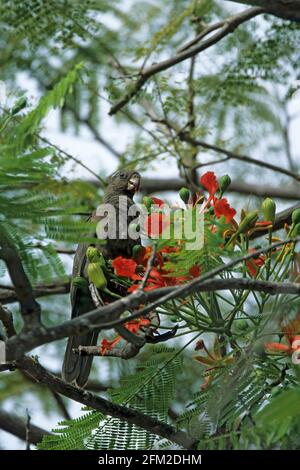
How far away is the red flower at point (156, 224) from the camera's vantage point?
357 cm

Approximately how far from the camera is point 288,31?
6.71 metres

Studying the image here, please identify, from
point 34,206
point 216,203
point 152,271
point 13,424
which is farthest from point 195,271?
point 13,424

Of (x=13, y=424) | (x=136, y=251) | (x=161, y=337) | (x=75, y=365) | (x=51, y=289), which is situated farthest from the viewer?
(x=13, y=424)

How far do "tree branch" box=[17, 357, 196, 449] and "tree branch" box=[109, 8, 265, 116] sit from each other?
7.98 ft

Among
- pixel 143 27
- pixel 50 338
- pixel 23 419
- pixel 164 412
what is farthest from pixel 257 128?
pixel 50 338

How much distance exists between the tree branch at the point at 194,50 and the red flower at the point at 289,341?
261cm

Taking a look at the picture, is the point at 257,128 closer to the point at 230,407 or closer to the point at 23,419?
the point at 23,419

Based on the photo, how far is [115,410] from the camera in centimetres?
395

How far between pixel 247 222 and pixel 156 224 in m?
0.35

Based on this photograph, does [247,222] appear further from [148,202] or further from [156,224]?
[148,202]

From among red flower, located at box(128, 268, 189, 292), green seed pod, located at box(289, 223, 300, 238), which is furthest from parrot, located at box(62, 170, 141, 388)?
green seed pod, located at box(289, 223, 300, 238)

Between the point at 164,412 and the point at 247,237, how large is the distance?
100 centimetres

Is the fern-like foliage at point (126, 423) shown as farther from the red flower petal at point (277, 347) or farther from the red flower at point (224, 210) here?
the red flower at point (224, 210)

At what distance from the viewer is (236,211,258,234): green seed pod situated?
3.58 meters
